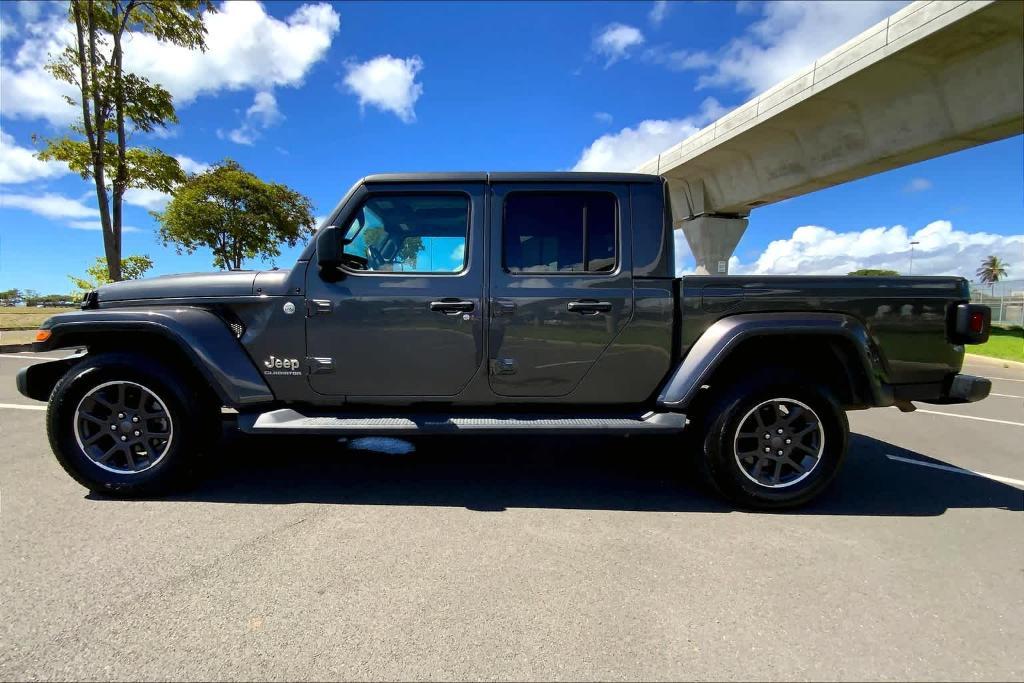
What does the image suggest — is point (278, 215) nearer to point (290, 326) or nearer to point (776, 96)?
point (776, 96)

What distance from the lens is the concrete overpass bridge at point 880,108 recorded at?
10.1m

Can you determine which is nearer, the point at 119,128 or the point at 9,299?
the point at 119,128

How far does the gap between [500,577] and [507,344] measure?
4.68 feet

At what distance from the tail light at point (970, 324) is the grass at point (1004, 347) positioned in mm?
13257

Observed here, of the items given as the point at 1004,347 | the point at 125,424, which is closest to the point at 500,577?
the point at 125,424

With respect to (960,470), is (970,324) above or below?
above

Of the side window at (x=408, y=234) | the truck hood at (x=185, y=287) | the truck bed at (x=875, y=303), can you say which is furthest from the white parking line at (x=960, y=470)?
the truck hood at (x=185, y=287)

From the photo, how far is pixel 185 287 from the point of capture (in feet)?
10.9

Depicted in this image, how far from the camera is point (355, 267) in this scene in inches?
133

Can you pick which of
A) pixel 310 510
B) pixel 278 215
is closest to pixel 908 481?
pixel 310 510

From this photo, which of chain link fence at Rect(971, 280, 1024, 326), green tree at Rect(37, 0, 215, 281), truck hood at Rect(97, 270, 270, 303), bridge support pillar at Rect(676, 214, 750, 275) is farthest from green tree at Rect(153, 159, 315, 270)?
chain link fence at Rect(971, 280, 1024, 326)

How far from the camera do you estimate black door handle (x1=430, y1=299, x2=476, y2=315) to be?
10.6 feet

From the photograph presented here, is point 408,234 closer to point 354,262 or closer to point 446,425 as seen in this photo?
point 354,262

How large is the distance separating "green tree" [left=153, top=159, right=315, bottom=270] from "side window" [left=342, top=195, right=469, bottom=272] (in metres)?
26.8
